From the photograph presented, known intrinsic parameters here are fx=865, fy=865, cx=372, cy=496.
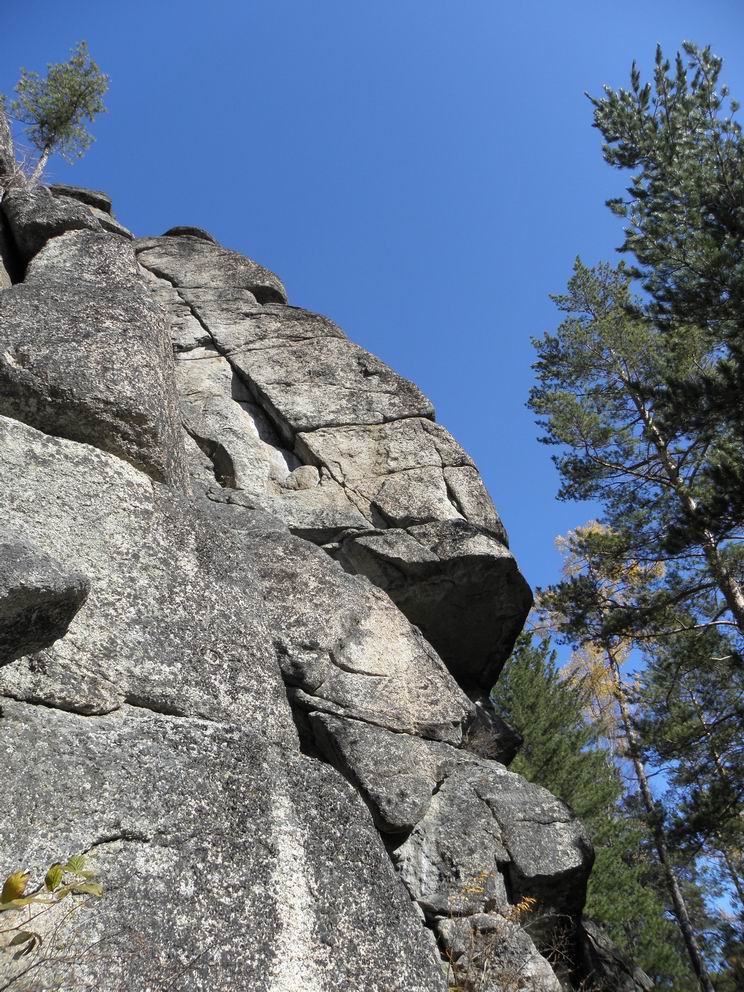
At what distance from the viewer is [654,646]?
15.2m

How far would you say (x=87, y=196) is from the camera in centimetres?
1375

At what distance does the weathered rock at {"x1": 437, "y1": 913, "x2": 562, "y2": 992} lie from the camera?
20.5 ft

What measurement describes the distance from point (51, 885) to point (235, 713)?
2.35m

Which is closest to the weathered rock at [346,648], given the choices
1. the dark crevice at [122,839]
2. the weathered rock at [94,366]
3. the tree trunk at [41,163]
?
the weathered rock at [94,366]

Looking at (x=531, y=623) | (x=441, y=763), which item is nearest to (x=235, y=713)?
(x=441, y=763)

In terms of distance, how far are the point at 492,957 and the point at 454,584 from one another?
162 inches

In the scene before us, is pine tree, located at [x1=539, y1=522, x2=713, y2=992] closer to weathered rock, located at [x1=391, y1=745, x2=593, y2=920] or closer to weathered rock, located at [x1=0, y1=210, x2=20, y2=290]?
weathered rock, located at [x1=391, y1=745, x2=593, y2=920]

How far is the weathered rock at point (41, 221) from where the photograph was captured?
945 centimetres

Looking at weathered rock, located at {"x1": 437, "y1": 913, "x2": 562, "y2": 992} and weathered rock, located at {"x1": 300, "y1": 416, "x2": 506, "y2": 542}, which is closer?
weathered rock, located at {"x1": 437, "y1": 913, "x2": 562, "y2": 992}

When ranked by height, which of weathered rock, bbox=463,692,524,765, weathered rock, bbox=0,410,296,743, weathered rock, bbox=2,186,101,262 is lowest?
weathered rock, bbox=0,410,296,743

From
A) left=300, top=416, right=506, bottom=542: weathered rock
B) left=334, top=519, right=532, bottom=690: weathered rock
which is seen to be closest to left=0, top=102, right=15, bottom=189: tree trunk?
left=300, top=416, right=506, bottom=542: weathered rock

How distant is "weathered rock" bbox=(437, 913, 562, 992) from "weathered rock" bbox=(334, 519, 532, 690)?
146 inches

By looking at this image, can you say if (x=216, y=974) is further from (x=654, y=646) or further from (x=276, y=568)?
(x=654, y=646)

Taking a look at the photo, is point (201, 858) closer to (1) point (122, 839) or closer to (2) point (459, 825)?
(1) point (122, 839)
